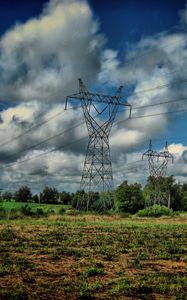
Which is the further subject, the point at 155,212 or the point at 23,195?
the point at 23,195

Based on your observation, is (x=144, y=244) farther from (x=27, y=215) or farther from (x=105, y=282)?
(x=27, y=215)

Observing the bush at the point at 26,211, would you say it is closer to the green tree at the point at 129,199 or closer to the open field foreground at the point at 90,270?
the green tree at the point at 129,199

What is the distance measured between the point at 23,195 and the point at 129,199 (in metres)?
90.0

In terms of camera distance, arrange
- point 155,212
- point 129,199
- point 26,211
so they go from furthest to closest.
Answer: point 129,199
point 155,212
point 26,211

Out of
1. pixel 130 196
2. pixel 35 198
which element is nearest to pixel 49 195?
pixel 35 198

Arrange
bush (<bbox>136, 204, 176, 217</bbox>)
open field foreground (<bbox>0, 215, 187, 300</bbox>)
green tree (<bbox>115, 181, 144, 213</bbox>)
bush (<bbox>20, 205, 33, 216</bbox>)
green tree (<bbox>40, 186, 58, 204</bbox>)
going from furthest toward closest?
1. green tree (<bbox>40, 186, 58, 204</bbox>)
2. green tree (<bbox>115, 181, 144, 213</bbox>)
3. bush (<bbox>136, 204, 176, 217</bbox>)
4. bush (<bbox>20, 205, 33, 216</bbox>)
5. open field foreground (<bbox>0, 215, 187, 300</bbox>)

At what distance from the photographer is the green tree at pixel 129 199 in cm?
10438

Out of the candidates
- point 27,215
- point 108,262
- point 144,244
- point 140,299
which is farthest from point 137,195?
point 140,299

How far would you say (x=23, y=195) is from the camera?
190375 mm

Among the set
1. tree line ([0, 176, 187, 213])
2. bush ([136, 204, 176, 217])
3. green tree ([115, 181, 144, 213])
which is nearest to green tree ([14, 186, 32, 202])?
tree line ([0, 176, 187, 213])

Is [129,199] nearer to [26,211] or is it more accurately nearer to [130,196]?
[130,196]

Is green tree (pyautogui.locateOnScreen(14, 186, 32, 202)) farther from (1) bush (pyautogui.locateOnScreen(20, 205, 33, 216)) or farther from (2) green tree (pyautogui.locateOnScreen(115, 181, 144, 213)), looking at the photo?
(1) bush (pyautogui.locateOnScreen(20, 205, 33, 216))

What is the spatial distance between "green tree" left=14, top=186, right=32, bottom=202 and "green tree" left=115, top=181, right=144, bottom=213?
82.0 metres

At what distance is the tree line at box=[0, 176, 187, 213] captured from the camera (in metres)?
74.4
